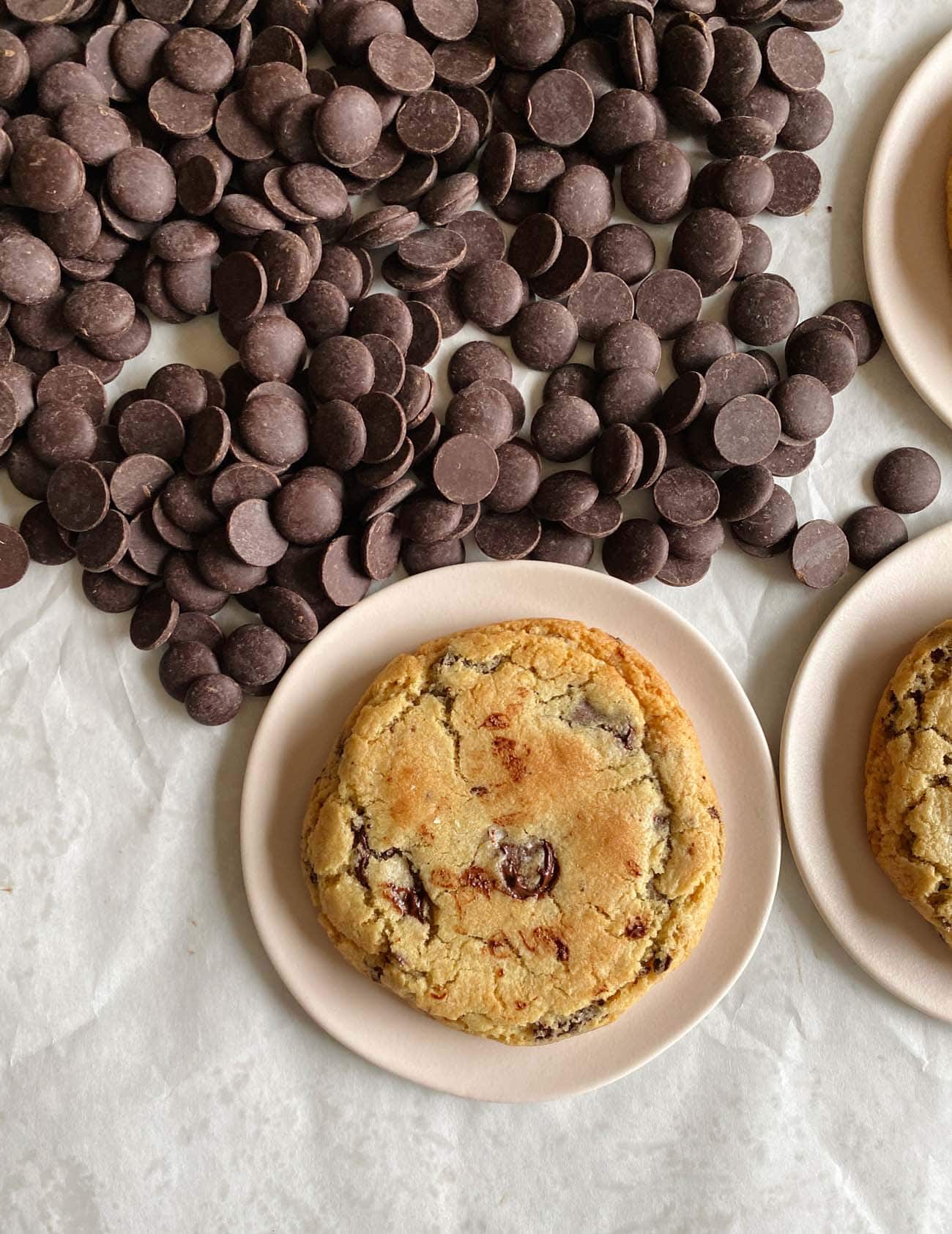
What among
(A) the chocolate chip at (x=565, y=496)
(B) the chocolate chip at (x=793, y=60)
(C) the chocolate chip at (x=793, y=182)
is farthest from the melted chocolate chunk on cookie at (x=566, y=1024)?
(B) the chocolate chip at (x=793, y=60)

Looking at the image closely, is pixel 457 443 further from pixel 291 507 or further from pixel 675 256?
pixel 675 256

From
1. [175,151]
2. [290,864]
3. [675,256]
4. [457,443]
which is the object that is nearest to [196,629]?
[290,864]

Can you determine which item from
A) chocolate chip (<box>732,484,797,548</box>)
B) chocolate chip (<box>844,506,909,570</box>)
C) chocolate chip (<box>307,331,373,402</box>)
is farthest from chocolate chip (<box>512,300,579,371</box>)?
chocolate chip (<box>844,506,909,570</box>)

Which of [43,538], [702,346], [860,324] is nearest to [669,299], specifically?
[702,346]

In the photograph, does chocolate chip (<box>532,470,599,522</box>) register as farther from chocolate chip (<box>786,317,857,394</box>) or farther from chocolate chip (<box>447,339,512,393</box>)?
chocolate chip (<box>786,317,857,394</box>)

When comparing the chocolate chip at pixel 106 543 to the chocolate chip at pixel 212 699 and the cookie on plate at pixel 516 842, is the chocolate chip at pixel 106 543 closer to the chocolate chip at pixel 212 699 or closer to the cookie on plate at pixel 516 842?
the chocolate chip at pixel 212 699
